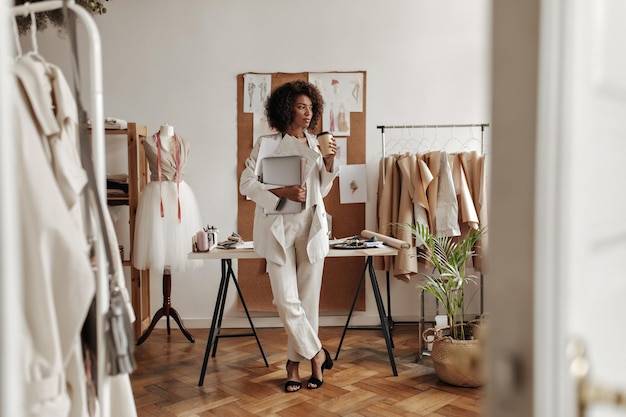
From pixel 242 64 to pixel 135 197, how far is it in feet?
4.64

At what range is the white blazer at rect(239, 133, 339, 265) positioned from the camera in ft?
10.9

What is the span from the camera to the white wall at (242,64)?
497 centimetres

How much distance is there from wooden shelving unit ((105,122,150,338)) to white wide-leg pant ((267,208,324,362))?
5.32ft

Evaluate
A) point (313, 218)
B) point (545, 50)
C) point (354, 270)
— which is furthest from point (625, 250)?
point (354, 270)

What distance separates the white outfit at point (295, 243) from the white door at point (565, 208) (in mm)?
2562

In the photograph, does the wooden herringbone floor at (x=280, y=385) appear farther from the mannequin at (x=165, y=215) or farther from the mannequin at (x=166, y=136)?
the mannequin at (x=166, y=136)

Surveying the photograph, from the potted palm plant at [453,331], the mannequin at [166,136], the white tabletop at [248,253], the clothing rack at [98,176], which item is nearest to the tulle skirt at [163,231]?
the mannequin at [166,136]

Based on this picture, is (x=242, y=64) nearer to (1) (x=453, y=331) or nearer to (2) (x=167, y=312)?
(2) (x=167, y=312)

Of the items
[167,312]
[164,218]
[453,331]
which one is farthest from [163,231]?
[453,331]

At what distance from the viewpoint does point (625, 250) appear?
2.79 feet

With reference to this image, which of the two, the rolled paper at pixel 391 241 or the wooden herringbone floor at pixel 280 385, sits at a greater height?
the rolled paper at pixel 391 241

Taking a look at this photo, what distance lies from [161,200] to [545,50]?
13.0 feet

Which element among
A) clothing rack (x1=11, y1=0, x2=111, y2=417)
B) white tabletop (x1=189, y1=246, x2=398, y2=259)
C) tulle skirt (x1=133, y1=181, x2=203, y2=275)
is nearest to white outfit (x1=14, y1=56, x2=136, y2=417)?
clothing rack (x1=11, y1=0, x2=111, y2=417)

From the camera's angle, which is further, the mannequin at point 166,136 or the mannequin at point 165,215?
the mannequin at point 166,136
